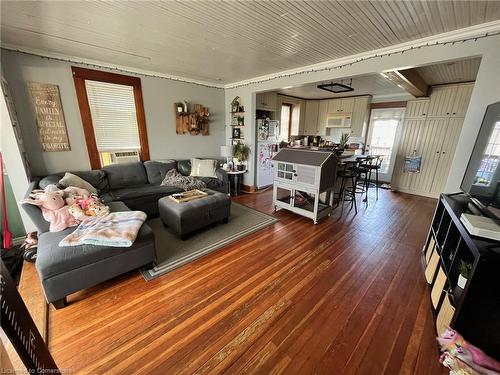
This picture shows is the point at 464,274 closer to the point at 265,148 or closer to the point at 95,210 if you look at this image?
the point at 95,210

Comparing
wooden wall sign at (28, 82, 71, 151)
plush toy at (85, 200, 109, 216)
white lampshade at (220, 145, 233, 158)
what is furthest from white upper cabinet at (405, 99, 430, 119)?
wooden wall sign at (28, 82, 71, 151)

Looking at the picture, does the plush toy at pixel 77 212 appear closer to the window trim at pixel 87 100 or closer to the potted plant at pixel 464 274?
the window trim at pixel 87 100

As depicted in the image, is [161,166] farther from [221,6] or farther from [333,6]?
[333,6]

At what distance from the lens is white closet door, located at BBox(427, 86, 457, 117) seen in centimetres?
441

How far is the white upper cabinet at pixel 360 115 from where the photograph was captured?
5770 mm

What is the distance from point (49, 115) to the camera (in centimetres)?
304

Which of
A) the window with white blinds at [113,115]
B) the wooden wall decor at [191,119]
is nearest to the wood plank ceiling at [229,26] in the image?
the window with white blinds at [113,115]

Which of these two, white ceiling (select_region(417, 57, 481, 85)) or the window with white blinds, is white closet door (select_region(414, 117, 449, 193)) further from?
the window with white blinds

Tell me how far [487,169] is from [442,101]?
3.98m

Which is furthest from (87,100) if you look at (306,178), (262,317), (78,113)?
(262,317)

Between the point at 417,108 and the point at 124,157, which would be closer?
the point at 124,157

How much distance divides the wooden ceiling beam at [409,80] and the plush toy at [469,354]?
10.1 feet

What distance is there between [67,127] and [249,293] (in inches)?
146

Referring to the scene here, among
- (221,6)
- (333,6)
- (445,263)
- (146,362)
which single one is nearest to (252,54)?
(221,6)
